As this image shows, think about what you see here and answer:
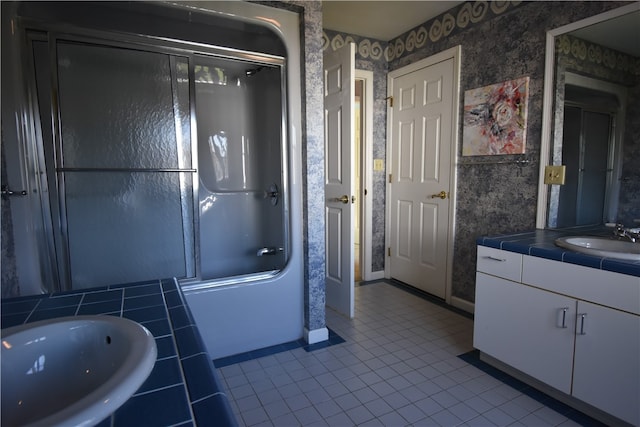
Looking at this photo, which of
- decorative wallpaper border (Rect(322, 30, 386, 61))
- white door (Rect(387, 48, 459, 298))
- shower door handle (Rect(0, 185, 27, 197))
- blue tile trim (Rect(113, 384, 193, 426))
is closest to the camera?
blue tile trim (Rect(113, 384, 193, 426))

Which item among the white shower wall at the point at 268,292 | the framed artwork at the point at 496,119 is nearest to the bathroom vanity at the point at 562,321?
the framed artwork at the point at 496,119

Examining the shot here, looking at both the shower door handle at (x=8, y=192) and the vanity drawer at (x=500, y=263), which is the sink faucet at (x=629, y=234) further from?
the shower door handle at (x=8, y=192)

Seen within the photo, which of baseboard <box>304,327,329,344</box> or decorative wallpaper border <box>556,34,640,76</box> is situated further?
baseboard <box>304,327,329,344</box>

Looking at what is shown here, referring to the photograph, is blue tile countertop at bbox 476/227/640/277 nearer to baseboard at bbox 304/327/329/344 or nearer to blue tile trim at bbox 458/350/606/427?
blue tile trim at bbox 458/350/606/427

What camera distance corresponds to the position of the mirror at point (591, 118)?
1.82 m

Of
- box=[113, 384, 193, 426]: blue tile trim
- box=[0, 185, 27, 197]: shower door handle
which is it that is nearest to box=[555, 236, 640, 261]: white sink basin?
box=[113, 384, 193, 426]: blue tile trim

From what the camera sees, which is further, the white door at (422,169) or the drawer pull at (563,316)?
the white door at (422,169)

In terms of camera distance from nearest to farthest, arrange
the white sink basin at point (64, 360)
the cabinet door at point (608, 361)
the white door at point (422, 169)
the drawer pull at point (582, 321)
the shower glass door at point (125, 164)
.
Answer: the white sink basin at point (64, 360)
the cabinet door at point (608, 361)
the drawer pull at point (582, 321)
the shower glass door at point (125, 164)
the white door at point (422, 169)

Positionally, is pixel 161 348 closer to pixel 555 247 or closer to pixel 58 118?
pixel 555 247

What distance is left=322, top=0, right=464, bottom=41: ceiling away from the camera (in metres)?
2.58

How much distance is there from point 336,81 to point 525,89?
1.25 metres

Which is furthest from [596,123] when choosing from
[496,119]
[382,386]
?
[382,386]

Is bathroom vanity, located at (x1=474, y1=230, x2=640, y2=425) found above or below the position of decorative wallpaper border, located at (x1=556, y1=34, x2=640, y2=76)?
below

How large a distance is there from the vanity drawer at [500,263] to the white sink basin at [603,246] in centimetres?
21
